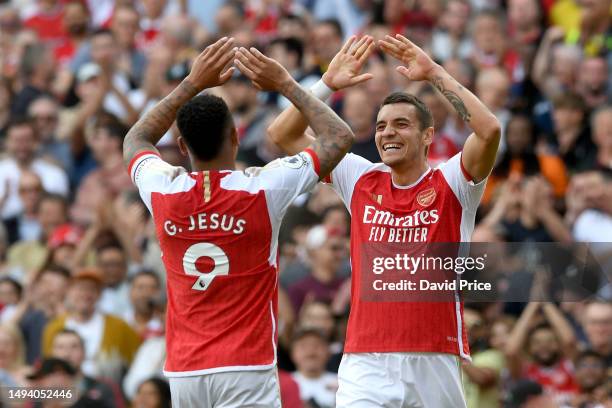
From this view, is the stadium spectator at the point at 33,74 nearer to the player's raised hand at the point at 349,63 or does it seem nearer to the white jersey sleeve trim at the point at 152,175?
the player's raised hand at the point at 349,63

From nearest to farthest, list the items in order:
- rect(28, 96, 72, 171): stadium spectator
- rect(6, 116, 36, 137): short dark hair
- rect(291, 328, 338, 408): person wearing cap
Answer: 1. rect(291, 328, 338, 408): person wearing cap
2. rect(6, 116, 36, 137): short dark hair
3. rect(28, 96, 72, 171): stadium spectator

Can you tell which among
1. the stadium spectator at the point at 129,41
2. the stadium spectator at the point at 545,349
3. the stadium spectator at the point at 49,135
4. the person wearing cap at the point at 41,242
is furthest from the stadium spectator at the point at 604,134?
the stadium spectator at the point at 129,41

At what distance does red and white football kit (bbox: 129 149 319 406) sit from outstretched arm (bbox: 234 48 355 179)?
0.14 m

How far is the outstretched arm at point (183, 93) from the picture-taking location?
8.18 m

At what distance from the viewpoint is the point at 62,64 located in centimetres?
1856

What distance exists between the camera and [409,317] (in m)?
8.52

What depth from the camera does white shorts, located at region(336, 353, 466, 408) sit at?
27.9 ft

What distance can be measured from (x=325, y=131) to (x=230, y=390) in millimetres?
1582

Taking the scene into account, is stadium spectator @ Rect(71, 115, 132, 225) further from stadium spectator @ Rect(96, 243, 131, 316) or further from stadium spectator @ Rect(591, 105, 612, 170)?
stadium spectator @ Rect(591, 105, 612, 170)

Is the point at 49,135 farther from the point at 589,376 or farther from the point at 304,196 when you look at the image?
the point at 589,376

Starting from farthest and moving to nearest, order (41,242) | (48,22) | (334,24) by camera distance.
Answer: (48,22), (334,24), (41,242)

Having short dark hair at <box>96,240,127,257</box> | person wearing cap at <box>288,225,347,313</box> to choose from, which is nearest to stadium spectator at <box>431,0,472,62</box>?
person wearing cap at <box>288,225,347,313</box>

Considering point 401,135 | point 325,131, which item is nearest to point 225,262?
point 325,131

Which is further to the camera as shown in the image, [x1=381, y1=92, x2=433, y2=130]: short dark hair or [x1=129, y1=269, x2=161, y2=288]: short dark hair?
[x1=129, y1=269, x2=161, y2=288]: short dark hair
